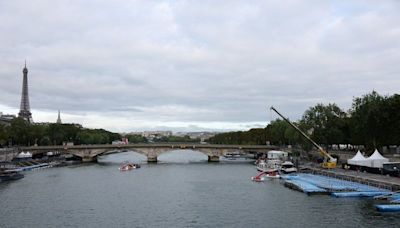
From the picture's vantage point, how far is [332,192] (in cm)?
5259

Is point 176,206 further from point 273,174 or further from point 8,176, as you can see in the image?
point 8,176

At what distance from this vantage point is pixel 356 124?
260 feet

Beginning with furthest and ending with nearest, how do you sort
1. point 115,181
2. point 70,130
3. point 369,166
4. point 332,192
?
point 70,130 < point 115,181 < point 369,166 < point 332,192

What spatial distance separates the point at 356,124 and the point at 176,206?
4215cm

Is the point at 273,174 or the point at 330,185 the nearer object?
the point at 330,185

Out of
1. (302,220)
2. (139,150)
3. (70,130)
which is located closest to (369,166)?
(302,220)

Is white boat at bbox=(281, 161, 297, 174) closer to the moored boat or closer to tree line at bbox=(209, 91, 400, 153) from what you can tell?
tree line at bbox=(209, 91, 400, 153)

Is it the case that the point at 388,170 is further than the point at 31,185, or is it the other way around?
the point at 31,185

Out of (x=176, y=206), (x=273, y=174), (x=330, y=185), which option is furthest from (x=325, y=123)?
(x=176, y=206)

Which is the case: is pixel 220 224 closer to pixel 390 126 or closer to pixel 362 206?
pixel 362 206

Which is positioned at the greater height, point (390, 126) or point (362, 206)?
point (390, 126)

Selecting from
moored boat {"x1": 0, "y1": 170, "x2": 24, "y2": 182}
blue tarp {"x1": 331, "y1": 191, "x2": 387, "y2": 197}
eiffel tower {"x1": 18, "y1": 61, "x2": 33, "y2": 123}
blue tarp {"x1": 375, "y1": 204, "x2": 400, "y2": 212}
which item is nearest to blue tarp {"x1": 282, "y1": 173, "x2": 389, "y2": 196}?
blue tarp {"x1": 331, "y1": 191, "x2": 387, "y2": 197}

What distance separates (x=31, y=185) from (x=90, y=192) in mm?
11930

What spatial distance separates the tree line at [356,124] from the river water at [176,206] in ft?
58.3
